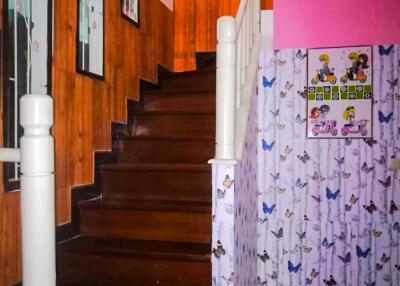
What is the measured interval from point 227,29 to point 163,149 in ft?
3.60

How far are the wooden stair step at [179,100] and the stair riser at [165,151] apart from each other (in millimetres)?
332

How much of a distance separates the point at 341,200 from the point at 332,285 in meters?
0.60

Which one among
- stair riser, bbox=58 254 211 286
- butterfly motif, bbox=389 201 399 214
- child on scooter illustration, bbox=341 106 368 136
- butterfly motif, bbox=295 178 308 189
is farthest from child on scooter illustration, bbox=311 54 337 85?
stair riser, bbox=58 254 211 286

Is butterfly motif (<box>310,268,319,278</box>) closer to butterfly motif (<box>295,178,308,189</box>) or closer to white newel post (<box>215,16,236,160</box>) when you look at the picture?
butterfly motif (<box>295,178,308,189</box>)

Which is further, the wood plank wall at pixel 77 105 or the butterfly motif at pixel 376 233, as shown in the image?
the butterfly motif at pixel 376 233

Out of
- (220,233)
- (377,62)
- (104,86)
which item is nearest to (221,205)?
(220,233)

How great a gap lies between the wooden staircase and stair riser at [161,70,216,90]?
25cm

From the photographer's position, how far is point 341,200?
2.69 meters

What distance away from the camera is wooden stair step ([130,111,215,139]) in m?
2.59

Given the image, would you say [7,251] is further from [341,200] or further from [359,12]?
[359,12]

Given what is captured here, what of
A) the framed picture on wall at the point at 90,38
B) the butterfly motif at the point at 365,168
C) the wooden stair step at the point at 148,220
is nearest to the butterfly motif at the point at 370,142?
the butterfly motif at the point at 365,168

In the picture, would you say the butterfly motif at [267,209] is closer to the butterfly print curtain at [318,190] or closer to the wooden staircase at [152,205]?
the butterfly print curtain at [318,190]

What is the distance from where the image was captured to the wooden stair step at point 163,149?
2.41 metres

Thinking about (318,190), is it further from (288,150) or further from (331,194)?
(288,150)
